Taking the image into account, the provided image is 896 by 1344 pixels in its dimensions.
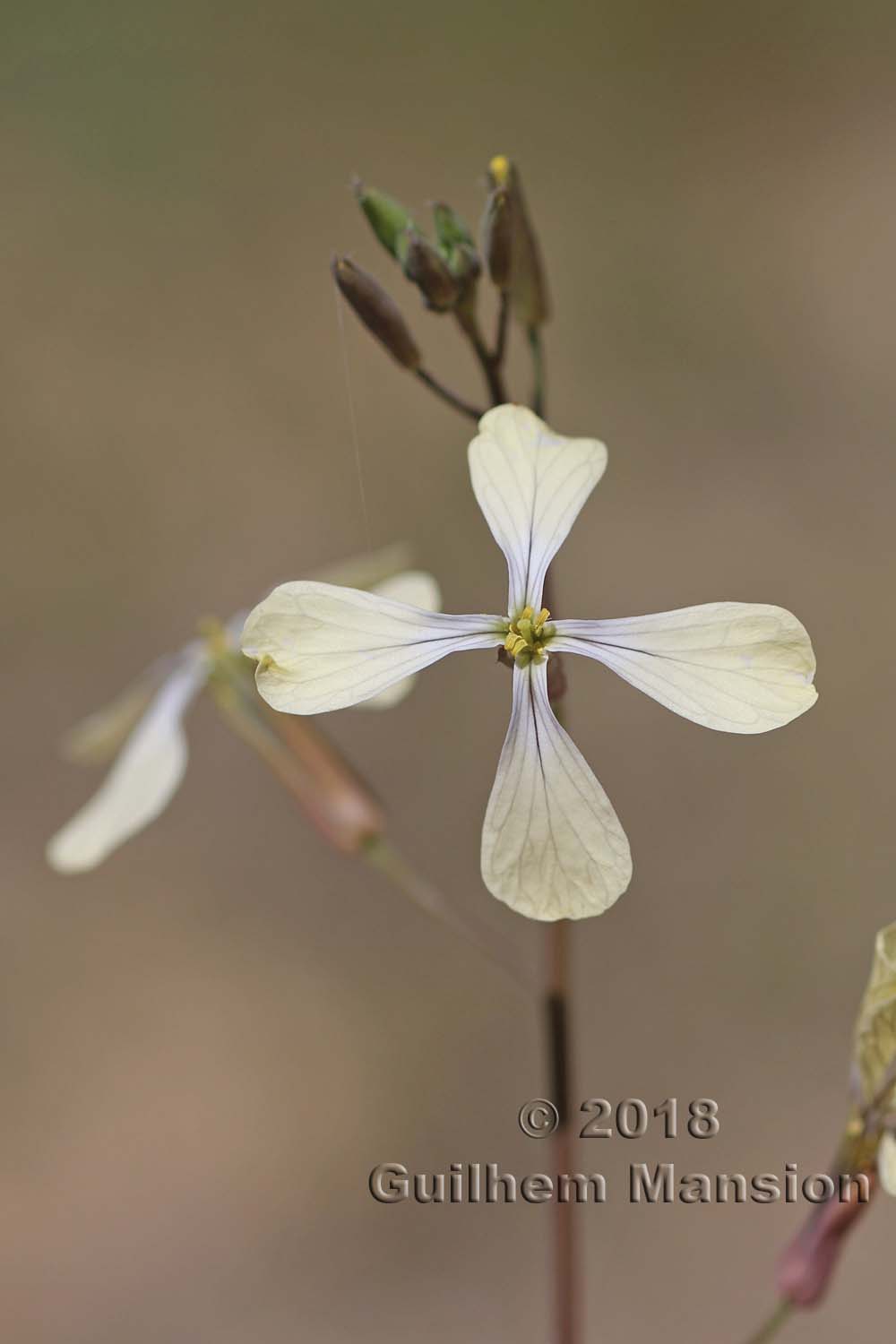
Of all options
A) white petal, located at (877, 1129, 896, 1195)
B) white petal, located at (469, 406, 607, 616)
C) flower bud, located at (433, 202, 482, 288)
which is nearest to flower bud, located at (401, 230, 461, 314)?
flower bud, located at (433, 202, 482, 288)

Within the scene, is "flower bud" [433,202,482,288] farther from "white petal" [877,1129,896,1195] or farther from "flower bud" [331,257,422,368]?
"white petal" [877,1129,896,1195]

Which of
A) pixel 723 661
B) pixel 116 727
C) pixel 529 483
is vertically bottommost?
pixel 723 661

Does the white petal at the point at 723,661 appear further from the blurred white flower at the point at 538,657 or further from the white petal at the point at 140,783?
the white petal at the point at 140,783

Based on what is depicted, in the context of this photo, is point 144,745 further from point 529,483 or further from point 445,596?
point 445,596

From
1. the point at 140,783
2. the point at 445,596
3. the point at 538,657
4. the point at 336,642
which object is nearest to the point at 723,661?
the point at 538,657

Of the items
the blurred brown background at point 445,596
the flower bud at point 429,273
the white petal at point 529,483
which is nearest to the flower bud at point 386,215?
the flower bud at point 429,273

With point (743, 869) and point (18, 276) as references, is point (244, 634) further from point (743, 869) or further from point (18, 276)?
point (18, 276)
